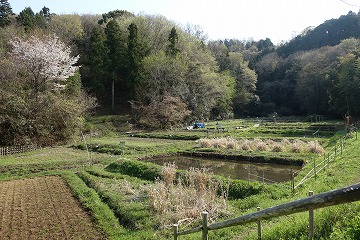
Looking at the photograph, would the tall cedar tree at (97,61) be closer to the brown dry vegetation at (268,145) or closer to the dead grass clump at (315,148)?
the brown dry vegetation at (268,145)

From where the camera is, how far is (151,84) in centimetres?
3888

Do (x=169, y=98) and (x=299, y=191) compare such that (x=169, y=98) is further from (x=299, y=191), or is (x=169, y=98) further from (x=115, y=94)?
(x=299, y=191)

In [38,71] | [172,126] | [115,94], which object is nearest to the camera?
[38,71]

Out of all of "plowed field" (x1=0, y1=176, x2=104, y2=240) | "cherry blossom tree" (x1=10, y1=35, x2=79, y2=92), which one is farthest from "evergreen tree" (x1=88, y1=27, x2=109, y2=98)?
"plowed field" (x1=0, y1=176, x2=104, y2=240)

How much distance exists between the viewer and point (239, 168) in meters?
17.5

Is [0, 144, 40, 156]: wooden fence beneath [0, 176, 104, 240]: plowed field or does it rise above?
above

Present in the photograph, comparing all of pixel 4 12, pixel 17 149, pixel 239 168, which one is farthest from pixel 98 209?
pixel 4 12

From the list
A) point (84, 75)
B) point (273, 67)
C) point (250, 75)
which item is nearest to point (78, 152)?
point (84, 75)

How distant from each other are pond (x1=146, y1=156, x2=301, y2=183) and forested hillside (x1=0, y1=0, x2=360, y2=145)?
39.4 ft

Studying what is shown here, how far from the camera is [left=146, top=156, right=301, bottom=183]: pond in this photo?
598 inches

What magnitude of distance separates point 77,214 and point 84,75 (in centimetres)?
3491

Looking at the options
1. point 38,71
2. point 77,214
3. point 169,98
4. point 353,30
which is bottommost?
point 77,214

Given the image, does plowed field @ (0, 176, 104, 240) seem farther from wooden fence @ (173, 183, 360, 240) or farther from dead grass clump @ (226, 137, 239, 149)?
dead grass clump @ (226, 137, 239, 149)

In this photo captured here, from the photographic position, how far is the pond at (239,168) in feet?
49.9
